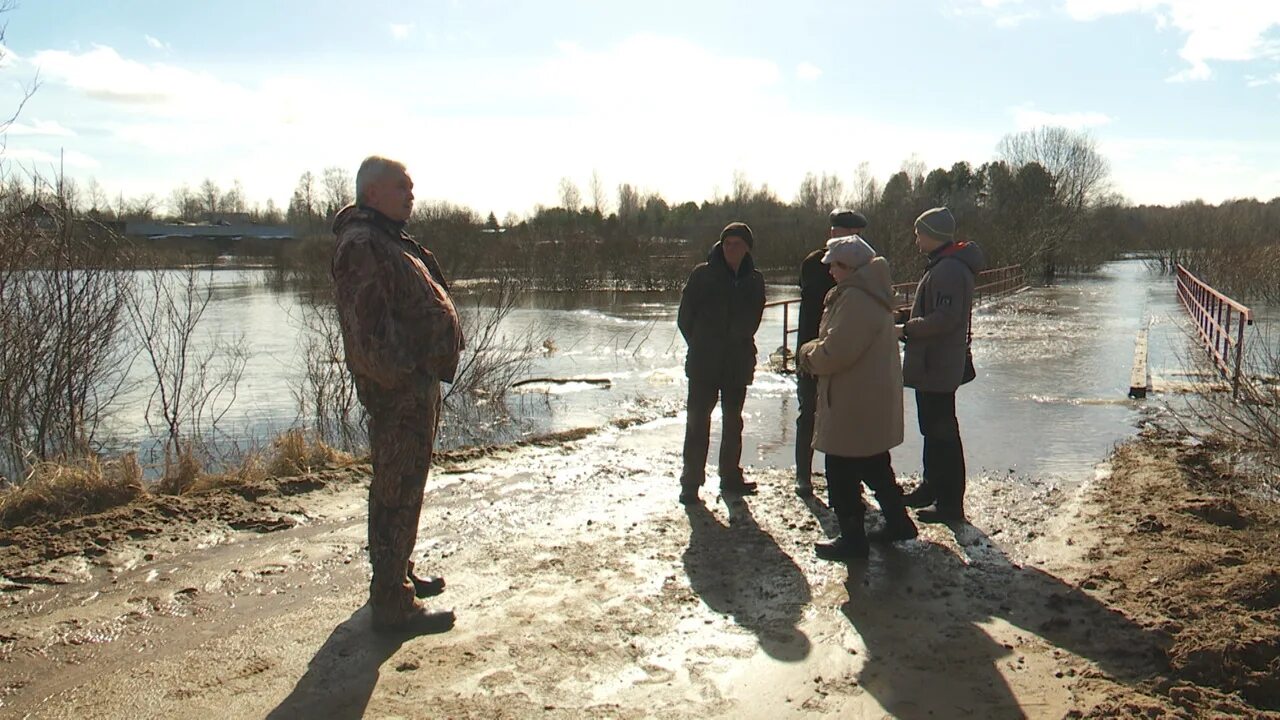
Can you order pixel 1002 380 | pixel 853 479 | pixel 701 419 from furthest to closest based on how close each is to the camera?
pixel 1002 380
pixel 701 419
pixel 853 479

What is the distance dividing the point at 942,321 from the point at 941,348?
17 centimetres

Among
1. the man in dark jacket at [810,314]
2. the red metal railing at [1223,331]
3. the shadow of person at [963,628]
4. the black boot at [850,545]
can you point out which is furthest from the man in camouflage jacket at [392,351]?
the red metal railing at [1223,331]

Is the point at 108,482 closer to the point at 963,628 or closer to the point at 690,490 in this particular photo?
the point at 690,490

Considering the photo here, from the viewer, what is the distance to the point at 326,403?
1160 centimetres

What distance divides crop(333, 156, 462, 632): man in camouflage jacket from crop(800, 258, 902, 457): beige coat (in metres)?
1.85

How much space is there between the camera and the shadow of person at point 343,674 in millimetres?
3082

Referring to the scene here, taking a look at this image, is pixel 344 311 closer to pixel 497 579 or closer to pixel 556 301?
pixel 497 579

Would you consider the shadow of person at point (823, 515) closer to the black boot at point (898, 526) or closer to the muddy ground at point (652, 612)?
the muddy ground at point (652, 612)

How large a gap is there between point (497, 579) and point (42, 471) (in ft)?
10.7

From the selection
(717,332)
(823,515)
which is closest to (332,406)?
(717,332)

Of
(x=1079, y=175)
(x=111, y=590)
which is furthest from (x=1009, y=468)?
(x=1079, y=175)

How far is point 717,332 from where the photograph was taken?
5.59 m

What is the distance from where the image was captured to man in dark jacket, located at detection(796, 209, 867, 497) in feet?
17.7

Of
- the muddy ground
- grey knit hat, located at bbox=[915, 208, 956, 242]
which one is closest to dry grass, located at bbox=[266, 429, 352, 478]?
the muddy ground
